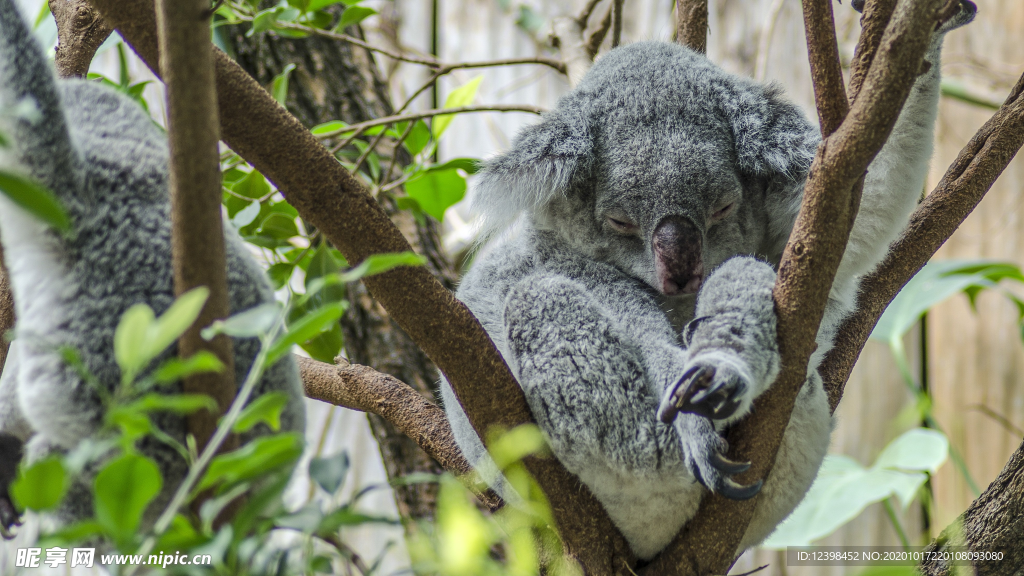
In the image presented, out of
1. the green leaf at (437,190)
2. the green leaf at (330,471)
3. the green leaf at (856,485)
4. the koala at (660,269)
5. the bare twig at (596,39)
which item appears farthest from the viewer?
the bare twig at (596,39)

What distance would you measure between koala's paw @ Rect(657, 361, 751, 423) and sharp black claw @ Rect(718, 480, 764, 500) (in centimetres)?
12

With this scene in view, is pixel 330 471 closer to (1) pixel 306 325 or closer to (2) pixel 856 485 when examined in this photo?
(1) pixel 306 325

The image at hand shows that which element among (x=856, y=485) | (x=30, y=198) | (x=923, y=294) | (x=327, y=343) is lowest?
(x=856, y=485)

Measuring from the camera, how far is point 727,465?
3.83ft

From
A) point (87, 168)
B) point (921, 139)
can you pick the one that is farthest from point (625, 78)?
point (87, 168)

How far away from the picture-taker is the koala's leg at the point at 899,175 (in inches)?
53.9

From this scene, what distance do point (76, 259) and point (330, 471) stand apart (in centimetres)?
35

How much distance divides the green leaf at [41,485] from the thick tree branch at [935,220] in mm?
1342

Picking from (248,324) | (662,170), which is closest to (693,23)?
(662,170)

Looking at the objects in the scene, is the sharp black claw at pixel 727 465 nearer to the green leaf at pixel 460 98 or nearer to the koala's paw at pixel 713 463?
the koala's paw at pixel 713 463

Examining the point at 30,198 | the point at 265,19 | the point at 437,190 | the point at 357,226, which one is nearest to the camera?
the point at 30,198

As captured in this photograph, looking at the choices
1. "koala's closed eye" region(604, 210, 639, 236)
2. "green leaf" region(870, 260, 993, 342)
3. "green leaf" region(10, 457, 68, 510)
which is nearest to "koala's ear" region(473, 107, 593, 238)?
"koala's closed eye" region(604, 210, 639, 236)

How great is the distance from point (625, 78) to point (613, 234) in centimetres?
33

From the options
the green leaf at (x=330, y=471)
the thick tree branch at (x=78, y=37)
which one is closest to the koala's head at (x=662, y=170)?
the thick tree branch at (x=78, y=37)
